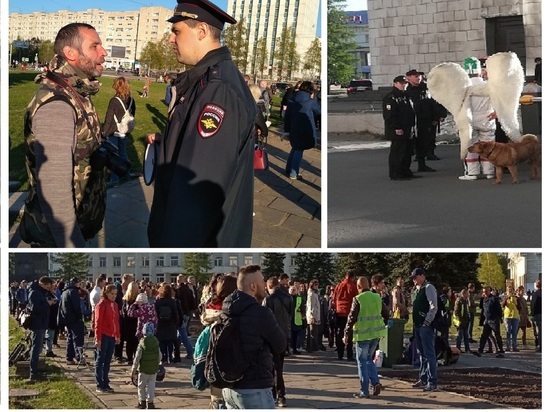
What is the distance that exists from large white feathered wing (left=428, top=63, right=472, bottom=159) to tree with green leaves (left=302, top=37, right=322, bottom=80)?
1316mm

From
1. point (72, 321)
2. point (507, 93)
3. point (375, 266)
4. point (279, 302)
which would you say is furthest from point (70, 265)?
point (507, 93)

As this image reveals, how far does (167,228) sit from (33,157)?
97cm

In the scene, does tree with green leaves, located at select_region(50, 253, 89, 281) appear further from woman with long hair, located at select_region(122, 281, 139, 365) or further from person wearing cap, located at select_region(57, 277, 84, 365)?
person wearing cap, located at select_region(57, 277, 84, 365)

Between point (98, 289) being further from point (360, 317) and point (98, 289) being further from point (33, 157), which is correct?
point (33, 157)

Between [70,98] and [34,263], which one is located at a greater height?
[70,98]

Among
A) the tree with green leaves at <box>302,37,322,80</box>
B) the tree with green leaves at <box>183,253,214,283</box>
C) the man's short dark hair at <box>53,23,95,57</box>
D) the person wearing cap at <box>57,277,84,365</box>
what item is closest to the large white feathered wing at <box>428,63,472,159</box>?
the tree with green leaves at <box>302,37,322,80</box>

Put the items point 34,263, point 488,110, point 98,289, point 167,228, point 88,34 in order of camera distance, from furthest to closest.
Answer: point 488,110 → point 98,289 → point 34,263 → point 88,34 → point 167,228

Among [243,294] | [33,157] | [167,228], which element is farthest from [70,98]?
[243,294]

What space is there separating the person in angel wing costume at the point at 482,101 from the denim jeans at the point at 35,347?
3831mm

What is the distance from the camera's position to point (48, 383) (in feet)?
21.4

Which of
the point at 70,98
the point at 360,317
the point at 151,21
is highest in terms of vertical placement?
the point at 151,21

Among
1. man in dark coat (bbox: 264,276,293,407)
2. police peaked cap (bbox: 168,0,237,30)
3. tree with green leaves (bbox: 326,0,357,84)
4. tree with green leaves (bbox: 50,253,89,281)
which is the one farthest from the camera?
tree with green leaves (bbox: 326,0,357,84)

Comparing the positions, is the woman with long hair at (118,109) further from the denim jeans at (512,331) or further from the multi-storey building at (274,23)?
the denim jeans at (512,331)

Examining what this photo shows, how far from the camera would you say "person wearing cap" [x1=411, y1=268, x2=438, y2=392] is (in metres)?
6.36
